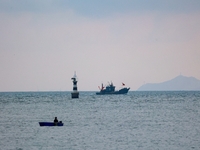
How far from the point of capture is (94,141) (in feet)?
186

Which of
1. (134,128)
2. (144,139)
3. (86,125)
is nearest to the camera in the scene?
(144,139)

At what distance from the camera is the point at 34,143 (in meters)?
55.1

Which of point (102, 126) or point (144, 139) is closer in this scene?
point (144, 139)

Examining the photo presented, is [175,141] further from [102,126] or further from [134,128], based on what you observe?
[102,126]

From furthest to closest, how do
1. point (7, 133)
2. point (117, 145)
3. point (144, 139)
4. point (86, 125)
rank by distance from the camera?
point (86, 125), point (7, 133), point (144, 139), point (117, 145)

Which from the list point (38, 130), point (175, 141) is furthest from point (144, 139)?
point (38, 130)

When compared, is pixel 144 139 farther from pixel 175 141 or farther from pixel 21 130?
pixel 21 130

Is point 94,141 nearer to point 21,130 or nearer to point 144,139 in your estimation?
point 144,139

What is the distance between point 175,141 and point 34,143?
1720 centimetres

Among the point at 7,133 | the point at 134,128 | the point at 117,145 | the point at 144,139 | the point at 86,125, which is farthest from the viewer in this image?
the point at 86,125

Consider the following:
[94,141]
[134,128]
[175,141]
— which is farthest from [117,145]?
[134,128]

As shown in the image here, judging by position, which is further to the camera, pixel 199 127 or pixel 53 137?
pixel 199 127

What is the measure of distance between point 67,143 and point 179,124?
29475mm

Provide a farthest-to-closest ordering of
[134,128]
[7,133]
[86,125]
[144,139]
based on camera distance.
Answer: [86,125], [134,128], [7,133], [144,139]
